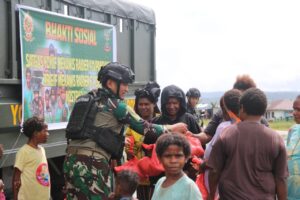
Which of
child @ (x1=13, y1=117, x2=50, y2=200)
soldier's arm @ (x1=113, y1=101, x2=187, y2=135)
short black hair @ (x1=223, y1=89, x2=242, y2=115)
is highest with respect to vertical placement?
short black hair @ (x1=223, y1=89, x2=242, y2=115)

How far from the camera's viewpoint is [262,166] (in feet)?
10.4

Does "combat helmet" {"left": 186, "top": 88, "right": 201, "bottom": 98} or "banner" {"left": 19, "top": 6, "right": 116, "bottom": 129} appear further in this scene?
"combat helmet" {"left": 186, "top": 88, "right": 201, "bottom": 98}

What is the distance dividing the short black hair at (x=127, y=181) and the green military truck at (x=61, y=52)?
1496mm

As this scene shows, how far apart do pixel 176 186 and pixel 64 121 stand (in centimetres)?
292

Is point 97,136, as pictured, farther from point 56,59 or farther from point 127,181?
point 56,59

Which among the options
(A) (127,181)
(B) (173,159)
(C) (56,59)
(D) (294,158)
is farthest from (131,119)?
(C) (56,59)

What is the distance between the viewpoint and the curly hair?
493cm

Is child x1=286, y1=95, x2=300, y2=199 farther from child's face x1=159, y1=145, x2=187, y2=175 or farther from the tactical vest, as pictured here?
the tactical vest

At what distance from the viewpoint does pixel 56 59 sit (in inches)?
215

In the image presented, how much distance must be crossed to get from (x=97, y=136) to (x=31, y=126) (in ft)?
3.63

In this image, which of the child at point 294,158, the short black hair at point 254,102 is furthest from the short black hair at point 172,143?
the child at point 294,158

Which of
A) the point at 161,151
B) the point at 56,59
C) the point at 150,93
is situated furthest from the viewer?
the point at 56,59

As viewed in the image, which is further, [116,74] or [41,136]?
[41,136]

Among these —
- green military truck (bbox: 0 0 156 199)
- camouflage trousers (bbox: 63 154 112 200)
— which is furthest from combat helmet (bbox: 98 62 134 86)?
green military truck (bbox: 0 0 156 199)
